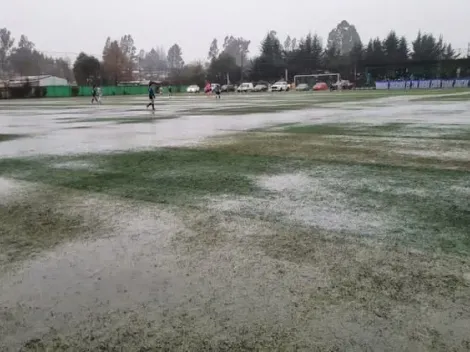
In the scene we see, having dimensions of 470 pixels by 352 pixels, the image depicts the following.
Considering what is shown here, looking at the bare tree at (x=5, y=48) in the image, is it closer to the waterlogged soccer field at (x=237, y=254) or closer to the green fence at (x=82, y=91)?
the green fence at (x=82, y=91)

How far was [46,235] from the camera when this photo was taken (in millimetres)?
5000

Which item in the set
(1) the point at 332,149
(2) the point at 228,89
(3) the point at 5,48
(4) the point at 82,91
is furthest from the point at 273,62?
(1) the point at 332,149

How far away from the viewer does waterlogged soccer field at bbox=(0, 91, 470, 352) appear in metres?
3.02

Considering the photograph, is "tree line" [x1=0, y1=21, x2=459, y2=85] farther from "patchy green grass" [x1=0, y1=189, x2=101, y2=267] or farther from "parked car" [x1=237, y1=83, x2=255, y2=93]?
"patchy green grass" [x1=0, y1=189, x2=101, y2=267]

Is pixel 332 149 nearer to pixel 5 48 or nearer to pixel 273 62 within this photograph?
pixel 273 62

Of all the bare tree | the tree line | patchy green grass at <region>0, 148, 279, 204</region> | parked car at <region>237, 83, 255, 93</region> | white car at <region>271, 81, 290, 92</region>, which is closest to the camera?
patchy green grass at <region>0, 148, 279, 204</region>

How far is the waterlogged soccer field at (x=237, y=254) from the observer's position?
3.02 metres

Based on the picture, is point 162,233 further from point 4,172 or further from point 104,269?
point 4,172

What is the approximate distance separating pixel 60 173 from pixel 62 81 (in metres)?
99.2

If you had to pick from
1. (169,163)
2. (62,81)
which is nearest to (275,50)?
(62,81)

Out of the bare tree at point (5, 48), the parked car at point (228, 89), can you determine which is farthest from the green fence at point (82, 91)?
the bare tree at point (5, 48)

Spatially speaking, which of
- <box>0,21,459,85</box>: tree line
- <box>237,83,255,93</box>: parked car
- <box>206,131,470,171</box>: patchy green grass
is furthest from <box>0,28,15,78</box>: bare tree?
<box>206,131,470,171</box>: patchy green grass

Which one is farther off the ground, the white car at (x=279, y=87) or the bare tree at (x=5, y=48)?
the bare tree at (x=5, y=48)

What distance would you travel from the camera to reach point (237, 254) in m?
4.33
